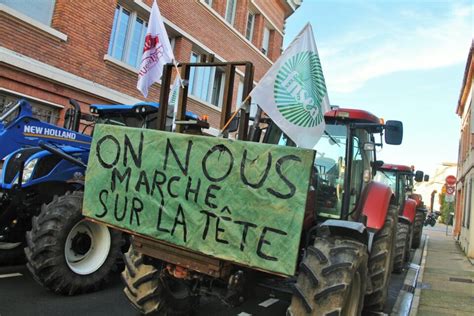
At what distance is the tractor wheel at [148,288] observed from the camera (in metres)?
4.20

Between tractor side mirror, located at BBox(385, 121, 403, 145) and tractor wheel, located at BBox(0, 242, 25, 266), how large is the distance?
5203 mm

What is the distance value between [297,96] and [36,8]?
845cm

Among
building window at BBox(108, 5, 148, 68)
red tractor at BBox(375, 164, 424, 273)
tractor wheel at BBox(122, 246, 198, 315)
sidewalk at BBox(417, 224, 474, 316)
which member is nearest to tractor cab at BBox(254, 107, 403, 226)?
tractor wheel at BBox(122, 246, 198, 315)

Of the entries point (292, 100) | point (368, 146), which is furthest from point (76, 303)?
point (368, 146)

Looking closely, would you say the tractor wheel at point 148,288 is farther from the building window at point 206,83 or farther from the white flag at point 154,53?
the building window at point 206,83

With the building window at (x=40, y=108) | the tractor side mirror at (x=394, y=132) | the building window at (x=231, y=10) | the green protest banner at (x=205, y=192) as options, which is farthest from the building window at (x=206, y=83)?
the green protest banner at (x=205, y=192)

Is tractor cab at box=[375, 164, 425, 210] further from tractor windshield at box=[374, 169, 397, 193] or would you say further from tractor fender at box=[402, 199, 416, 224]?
tractor fender at box=[402, 199, 416, 224]

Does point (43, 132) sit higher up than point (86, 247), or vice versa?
point (43, 132)

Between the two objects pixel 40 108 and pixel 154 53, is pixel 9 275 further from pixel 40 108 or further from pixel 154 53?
pixel 40 108

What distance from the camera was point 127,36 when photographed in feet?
40.4

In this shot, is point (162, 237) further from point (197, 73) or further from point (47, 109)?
point (197, 73)

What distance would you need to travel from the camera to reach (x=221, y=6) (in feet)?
53.4

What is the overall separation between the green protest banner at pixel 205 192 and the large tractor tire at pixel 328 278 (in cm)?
40

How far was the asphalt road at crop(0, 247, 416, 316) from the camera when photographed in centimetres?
462
